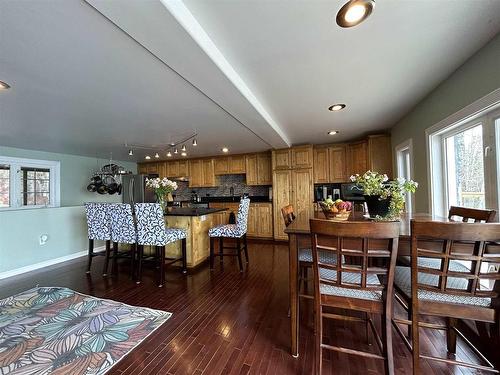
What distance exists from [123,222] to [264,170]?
340 cm

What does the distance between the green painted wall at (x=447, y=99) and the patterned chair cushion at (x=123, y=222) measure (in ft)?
12.6

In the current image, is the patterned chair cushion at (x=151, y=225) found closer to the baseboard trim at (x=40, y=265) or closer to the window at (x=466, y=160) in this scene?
the baseboard trim at (x=40, y=265)

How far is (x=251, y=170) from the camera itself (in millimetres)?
5547

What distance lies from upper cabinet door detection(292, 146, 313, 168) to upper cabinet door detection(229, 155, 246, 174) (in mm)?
1409

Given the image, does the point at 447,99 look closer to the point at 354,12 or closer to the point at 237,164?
the point at 354,12

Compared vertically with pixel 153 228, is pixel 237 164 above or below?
above

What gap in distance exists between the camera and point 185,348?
5.42 feet

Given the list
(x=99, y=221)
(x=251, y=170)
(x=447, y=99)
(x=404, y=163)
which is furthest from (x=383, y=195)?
(x=251, y=170)

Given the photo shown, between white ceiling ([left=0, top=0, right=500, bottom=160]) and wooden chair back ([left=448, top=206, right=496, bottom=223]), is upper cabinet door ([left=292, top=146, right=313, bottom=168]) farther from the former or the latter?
wooden chair back ([left=448, top=206, right=496, bottom=223])

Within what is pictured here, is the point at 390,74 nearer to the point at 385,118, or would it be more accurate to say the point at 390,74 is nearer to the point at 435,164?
the point at 435,164

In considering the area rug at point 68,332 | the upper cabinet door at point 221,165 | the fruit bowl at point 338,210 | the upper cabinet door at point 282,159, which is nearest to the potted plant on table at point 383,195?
the fruit bowl at point 338,210

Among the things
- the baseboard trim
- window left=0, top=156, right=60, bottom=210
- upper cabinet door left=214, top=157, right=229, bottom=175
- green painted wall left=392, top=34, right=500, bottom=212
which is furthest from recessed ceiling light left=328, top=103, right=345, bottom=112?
window left=0, top=156, right=60, bottom=210

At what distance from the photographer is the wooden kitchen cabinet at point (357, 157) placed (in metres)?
4.32

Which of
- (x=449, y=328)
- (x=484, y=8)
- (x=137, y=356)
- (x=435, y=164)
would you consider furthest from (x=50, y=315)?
(x=435, y=164)
